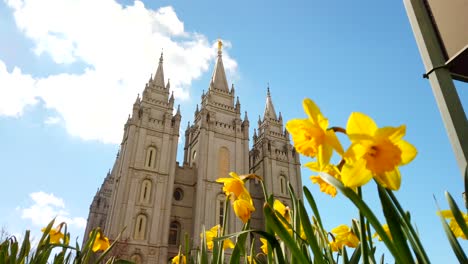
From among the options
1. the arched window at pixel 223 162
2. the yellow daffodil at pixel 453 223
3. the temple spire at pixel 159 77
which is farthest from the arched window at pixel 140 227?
the yellow daffodil at pixel 453 223

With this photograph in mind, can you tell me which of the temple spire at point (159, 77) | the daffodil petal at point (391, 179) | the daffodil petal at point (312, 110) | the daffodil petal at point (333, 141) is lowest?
the daffodil petal at point (391, 179)

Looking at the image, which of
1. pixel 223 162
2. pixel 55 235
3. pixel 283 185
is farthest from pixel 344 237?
pixel 283 185

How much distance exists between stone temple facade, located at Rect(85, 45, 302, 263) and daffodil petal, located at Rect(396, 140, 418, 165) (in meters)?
17.5

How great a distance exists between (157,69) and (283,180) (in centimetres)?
1407

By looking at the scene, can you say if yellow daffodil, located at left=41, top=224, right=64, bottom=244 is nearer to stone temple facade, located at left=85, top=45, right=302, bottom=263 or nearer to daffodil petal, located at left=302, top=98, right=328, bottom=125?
→ daffodil petal, located at left=302, top=98, right=328, bottom=125

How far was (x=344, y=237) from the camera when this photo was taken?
1.69 meters

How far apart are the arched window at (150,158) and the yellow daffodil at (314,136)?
21.7 meters

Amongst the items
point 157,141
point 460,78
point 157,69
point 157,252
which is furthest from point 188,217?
point 460,78

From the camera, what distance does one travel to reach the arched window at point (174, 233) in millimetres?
21859

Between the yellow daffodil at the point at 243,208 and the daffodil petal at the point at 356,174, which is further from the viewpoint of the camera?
the yellow daffodil at the point at 243,208

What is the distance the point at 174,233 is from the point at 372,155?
22.7m

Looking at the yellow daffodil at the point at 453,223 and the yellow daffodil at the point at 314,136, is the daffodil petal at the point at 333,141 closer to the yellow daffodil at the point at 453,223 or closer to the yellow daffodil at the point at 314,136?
the yellow daffodil at the point at 314,136

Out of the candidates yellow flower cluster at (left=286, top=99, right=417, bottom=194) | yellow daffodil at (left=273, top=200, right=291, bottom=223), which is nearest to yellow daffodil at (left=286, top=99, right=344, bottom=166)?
yellow flower cluster at (left=286, top=99, right=417, bottom=194)

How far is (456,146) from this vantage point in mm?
1004
